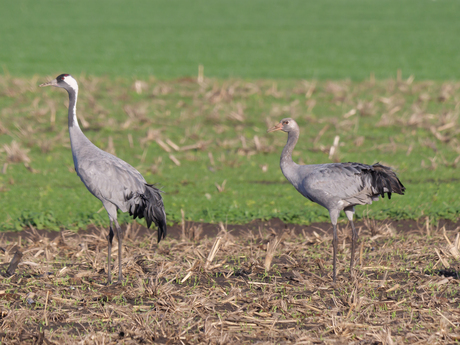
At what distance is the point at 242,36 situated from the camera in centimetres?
3512

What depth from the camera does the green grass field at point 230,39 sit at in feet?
85.6

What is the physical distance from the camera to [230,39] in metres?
34.0

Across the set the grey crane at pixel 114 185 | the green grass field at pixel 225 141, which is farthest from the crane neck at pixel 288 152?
the green grass field at pixel 225 141

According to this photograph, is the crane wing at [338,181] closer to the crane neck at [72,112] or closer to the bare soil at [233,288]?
the bare soil at [233,288]

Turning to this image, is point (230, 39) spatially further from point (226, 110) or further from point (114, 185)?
point (114, 185)

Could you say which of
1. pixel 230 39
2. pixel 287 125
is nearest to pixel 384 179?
pixel 287 125

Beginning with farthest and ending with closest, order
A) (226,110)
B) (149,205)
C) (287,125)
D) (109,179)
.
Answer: (226,110) < (287,125) < (149,205) < (109,179)

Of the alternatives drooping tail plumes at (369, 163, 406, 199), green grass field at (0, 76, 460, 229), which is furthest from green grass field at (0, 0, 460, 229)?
drooping tail plumes at (369, 163, 406, 199)

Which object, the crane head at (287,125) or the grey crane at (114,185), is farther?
the crane head at (287,125)

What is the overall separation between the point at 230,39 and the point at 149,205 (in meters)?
26.5

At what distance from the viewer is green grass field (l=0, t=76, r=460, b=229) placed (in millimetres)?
11430

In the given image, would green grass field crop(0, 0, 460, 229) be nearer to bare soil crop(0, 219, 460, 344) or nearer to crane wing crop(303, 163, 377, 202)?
bare soil crop(0, 219, 460, 344)

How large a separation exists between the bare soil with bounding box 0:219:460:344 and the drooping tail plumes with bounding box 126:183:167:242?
0.59 metres

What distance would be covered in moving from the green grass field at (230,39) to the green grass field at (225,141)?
4.01m
